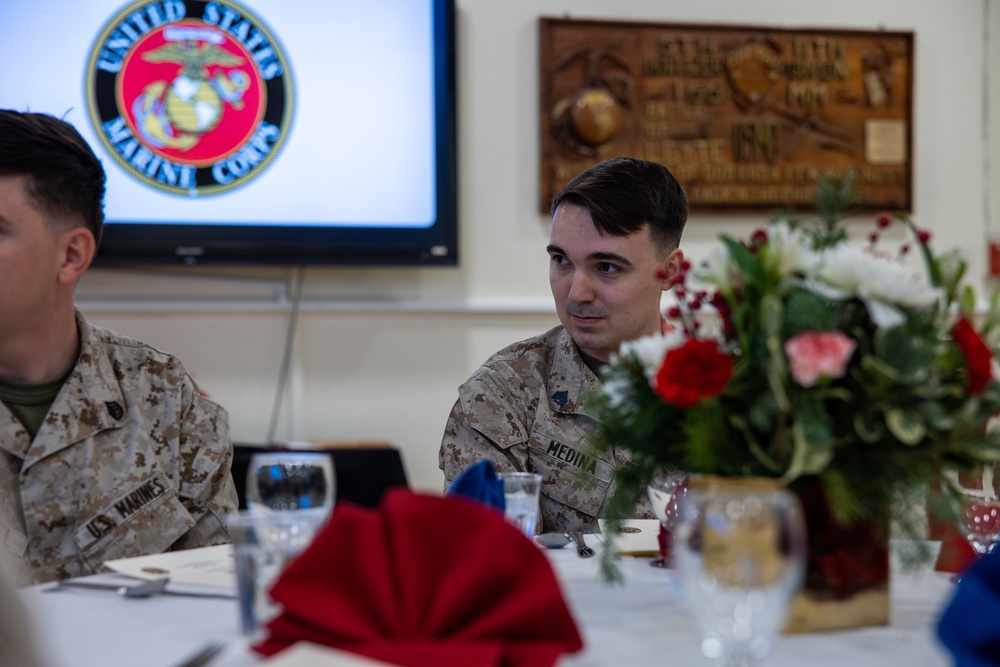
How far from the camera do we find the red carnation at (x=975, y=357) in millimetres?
1015

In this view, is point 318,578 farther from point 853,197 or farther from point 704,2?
point 704,2

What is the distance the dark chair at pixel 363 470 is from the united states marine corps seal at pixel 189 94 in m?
0.92

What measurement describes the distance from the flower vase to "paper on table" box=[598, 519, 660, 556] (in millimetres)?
329

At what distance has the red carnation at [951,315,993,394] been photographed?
101 centimetres

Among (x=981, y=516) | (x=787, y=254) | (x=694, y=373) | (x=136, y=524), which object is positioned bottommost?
(x=136, y=524)

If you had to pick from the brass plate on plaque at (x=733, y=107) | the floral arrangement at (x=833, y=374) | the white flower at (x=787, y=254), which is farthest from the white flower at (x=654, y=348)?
the brass plate on plaque at (x=733, y=107)

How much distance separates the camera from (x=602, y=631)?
1.02 metres

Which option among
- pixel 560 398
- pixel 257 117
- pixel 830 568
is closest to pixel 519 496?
pixel 830 568

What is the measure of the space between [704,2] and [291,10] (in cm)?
146

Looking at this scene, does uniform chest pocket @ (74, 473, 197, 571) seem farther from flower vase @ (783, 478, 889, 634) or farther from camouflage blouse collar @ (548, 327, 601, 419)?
flower vase @ (783, 478, 889, 634)

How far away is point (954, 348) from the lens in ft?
3.36

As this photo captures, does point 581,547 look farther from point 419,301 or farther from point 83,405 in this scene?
point 419,301

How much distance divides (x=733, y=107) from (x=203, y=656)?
329cm

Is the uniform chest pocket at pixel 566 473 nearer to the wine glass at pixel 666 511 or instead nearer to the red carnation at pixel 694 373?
the wine glass at pixel 666 511
